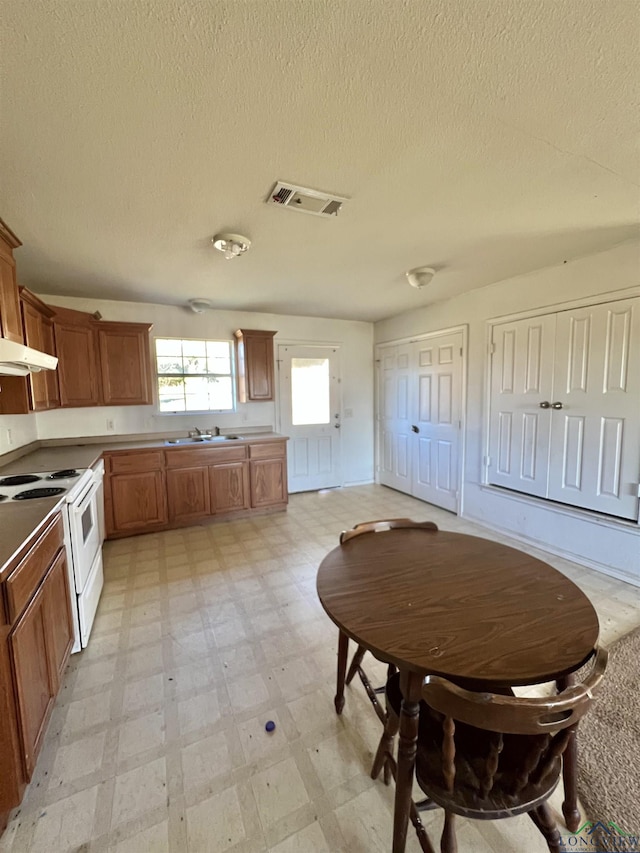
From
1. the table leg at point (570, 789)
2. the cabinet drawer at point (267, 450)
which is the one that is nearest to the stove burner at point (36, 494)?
the cabinet drawer at point (267, 450)

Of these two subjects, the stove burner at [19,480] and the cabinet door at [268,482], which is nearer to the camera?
Result: the stove burner at [19,480]

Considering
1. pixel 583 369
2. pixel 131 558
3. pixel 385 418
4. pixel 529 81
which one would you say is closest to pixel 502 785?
pixel 529 81

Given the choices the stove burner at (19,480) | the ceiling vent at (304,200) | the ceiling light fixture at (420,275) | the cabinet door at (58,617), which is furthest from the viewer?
the ceiling light fixture at (420,275)

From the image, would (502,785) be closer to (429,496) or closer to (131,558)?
(131,558)

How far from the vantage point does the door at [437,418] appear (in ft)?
12.9

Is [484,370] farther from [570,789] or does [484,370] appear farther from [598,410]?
[570,789]

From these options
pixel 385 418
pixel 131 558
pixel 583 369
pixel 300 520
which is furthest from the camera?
pixel 385 418

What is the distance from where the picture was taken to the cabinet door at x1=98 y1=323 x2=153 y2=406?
3541 mm

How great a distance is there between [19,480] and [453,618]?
2616 mm

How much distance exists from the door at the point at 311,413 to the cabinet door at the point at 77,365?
2.13 m

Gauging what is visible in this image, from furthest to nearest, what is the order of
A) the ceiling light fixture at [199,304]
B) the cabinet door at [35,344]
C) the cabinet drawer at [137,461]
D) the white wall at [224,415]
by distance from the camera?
the ceiling light fixture at [199,304] → the white wall at [224,415] → the cabinet drawer at [137,461] → the cabinet door at [35,344]

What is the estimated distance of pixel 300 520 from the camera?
3.90 m

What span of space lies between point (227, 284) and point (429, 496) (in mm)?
3380

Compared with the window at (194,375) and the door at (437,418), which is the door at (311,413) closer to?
the window at (194,375)
